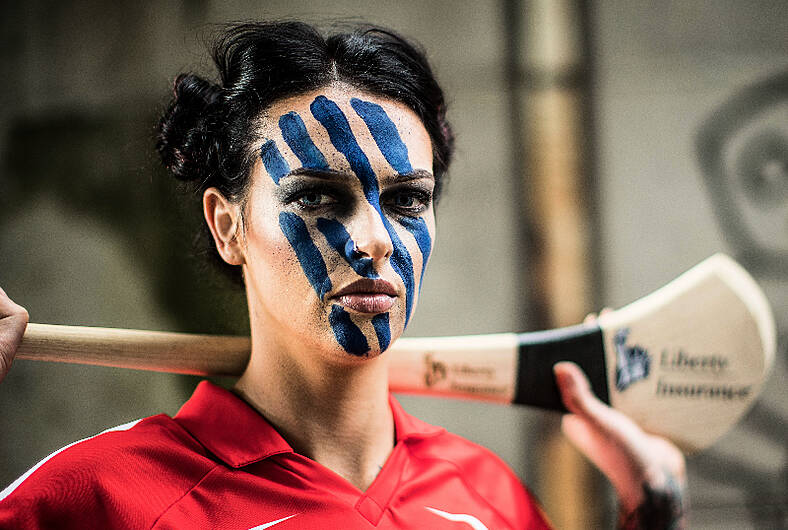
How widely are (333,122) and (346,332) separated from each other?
0.23 meters

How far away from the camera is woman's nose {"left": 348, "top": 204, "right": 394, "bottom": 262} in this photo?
73 cm

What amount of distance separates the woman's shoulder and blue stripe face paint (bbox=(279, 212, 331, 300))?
22cm

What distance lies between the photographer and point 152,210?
39.3 inches

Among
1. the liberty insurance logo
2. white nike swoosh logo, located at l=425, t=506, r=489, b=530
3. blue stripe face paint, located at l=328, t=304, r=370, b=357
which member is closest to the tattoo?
the liberty insurance logo

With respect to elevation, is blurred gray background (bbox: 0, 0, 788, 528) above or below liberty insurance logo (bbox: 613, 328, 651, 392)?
above

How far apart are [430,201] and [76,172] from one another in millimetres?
530

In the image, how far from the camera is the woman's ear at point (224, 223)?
0.81 metres

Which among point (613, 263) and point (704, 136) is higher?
point (704, 136)

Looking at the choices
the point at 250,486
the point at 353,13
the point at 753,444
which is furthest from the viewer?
the point at 753,444

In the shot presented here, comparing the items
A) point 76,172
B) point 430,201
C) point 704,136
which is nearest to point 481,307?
point 430,201

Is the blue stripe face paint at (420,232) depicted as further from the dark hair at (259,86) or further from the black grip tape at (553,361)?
the black grip tape at (553,361)

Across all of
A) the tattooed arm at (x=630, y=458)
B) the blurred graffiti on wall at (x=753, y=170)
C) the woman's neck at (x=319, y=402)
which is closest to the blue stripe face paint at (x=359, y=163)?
the woman's neck at (x=319, y=402)

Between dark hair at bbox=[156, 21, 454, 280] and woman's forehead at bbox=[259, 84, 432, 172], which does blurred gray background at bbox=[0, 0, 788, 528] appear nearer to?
dark hair at bbox=[156, 21, 454, 280]

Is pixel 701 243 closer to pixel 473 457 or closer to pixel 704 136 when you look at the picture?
pixel 704 136
